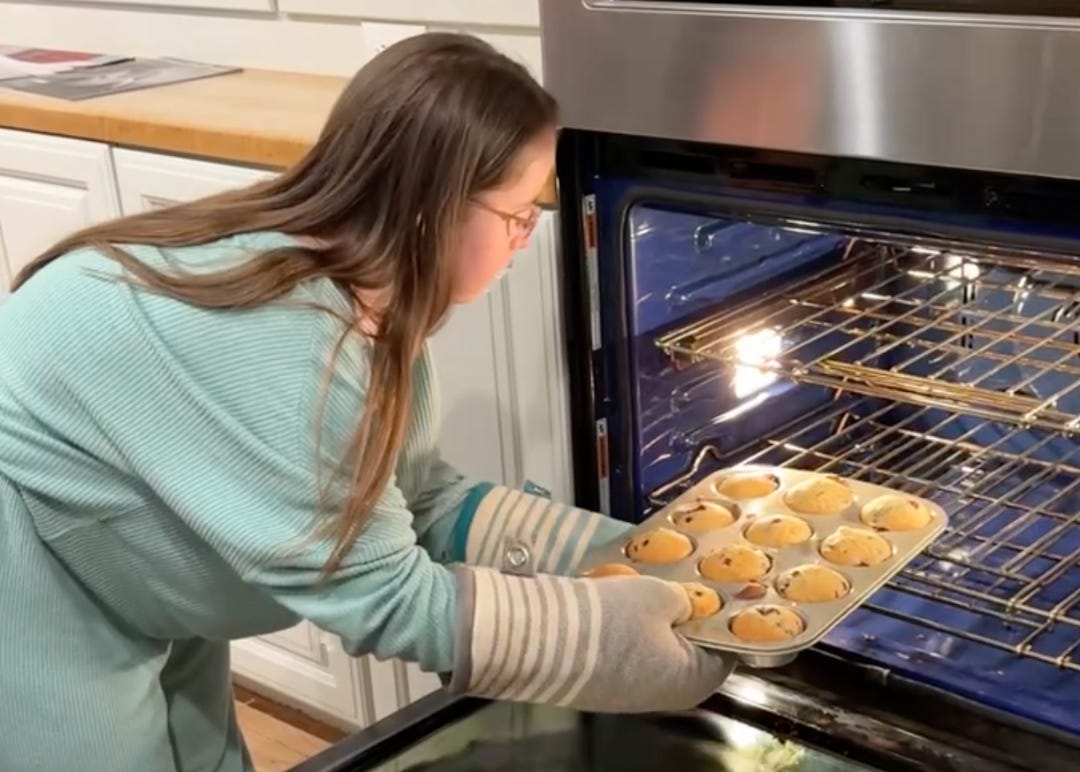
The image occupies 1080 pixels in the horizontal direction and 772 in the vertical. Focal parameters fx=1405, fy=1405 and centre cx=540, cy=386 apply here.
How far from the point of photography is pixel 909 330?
1398 mm

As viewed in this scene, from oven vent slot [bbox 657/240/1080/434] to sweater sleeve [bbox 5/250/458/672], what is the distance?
0.42m

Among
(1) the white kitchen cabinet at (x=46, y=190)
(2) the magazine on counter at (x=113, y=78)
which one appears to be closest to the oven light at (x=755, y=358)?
(1) the white kitchen cabinet at (x=46, y=190)

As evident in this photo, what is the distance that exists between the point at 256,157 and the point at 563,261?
18.3 inches

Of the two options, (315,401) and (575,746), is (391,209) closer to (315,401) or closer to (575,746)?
(315,401)

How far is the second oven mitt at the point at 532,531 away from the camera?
117 centimetres

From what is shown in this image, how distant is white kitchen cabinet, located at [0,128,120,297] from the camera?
172 centimetres

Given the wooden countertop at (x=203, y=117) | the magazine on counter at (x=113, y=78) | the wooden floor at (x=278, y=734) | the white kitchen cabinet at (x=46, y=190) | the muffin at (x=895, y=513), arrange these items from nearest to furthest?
the muffin at (x=895, y=513)
the wooden countertop at (x=203, y=117)
the white kitchen cabinet at (x=46, y=190)
the magazine on counter at (x=113, y=78)
the wooden floor at (x=278, y=734)

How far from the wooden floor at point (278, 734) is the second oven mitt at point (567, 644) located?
1.06m

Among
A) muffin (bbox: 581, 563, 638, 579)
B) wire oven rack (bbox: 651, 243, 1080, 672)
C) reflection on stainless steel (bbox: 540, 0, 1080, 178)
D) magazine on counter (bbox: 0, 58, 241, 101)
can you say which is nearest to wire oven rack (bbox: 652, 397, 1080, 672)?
wire oven rack (bbox: 651, 243, 1080, 672)

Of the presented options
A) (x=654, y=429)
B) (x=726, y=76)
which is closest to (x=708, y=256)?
(x=654, y=429)

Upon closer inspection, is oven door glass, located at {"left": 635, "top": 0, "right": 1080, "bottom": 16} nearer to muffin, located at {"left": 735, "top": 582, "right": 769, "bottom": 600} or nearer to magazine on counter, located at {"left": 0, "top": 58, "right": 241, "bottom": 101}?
muffin, located at {"left": 735, "top": 582, "right": 769, "bottom": 600}

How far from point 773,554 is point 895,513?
0.11 metres

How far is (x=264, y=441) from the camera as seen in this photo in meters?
0.92

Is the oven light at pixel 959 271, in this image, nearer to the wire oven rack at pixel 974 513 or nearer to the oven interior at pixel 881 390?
the oven interior at pixel 881 390
